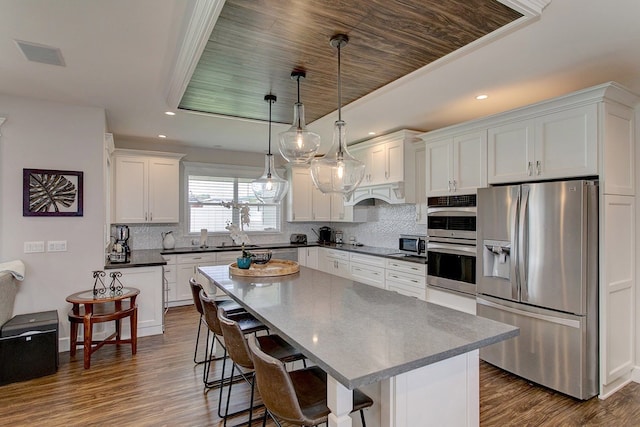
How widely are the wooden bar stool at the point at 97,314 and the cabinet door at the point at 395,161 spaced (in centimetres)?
347

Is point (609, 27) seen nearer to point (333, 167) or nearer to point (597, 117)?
point (597, 117)

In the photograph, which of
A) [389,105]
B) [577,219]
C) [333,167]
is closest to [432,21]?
[333,167]

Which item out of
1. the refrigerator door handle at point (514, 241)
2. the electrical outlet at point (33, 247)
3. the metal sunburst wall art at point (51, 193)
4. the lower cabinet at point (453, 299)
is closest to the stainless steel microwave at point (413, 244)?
the lower cabinet at point (453, 299)

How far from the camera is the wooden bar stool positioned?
3193mm

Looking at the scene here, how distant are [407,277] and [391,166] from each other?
5.07 ft

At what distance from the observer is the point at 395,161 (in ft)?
15.2

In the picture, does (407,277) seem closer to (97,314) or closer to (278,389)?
(278,389)

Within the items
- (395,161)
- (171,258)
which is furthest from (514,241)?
(171,258)

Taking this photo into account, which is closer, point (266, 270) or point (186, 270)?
point (266, 270)

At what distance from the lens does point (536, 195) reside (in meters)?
2.85

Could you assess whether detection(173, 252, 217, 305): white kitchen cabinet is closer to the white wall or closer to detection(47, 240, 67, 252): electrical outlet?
the white wall

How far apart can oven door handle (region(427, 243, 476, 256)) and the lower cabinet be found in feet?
1.49

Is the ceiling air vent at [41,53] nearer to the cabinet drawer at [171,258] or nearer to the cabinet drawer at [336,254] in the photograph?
the cabinet drawer at [171,258]

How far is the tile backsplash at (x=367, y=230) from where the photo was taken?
5164mm
